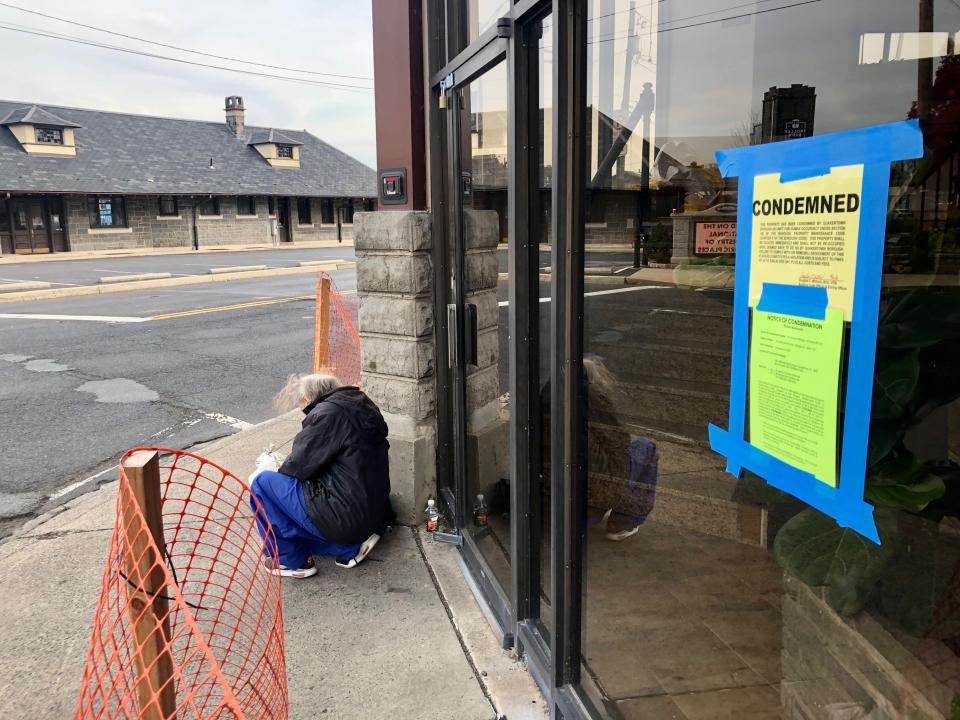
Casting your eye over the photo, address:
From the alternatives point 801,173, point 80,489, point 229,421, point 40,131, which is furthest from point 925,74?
point 40,131

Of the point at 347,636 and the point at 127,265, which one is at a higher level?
the point at 127,265

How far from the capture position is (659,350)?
2.09 meters

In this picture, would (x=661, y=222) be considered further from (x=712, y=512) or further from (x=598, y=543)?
(x=598, y=543)

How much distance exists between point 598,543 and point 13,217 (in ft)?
116

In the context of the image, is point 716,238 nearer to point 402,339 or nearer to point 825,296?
point 825,296

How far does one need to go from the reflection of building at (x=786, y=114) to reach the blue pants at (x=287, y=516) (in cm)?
298

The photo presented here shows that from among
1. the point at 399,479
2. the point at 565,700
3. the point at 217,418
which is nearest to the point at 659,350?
the point at 565,700

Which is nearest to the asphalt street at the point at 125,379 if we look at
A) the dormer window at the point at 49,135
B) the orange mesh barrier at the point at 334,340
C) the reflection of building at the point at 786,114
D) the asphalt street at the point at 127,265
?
the orange mesh barrier at the point at 334,340

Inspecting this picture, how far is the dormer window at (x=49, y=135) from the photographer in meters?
34.6

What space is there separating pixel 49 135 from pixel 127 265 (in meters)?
12.9

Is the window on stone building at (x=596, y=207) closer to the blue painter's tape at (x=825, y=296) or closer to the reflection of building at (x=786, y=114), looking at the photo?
the blue painter's tape at (x=825, y=296)

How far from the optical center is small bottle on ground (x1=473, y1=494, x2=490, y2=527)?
399 cm

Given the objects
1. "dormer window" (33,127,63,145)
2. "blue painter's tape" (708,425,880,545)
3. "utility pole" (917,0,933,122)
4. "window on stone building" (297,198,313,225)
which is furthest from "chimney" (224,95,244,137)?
"utility pole" (917,0,933,122)

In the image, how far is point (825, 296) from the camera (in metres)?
1.44
